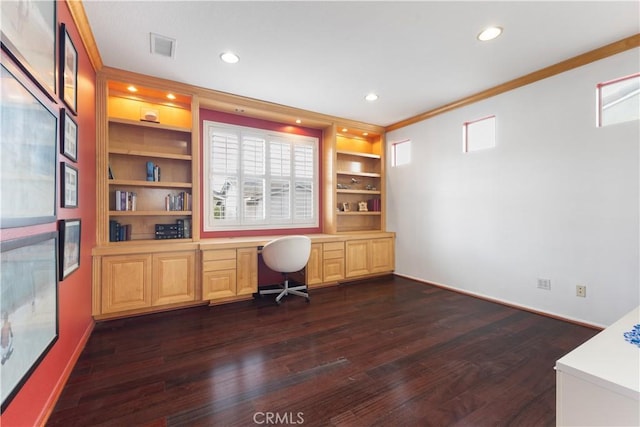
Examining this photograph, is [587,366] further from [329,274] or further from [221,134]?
[221,134]

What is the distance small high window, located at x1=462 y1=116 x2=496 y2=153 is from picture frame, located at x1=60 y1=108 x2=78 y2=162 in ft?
14.3

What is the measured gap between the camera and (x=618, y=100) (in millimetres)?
2682

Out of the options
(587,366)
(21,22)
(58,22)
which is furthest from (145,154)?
(587,366)

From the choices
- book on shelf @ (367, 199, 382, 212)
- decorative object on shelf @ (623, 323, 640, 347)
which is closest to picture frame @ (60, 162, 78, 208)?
decorative object on shelf @ (623, 323, 640, 347)

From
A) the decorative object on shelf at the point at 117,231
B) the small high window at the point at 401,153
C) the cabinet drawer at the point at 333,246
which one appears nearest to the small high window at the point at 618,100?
the small high window at the point at 401,153

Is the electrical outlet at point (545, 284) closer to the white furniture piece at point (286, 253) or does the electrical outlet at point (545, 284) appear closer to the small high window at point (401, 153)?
the small high window at point (401, 153)

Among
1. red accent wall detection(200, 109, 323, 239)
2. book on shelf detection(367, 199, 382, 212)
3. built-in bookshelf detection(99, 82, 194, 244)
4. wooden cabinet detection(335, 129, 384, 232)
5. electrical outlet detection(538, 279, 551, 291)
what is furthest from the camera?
book on shelf detection(367, 199, 382, 212)

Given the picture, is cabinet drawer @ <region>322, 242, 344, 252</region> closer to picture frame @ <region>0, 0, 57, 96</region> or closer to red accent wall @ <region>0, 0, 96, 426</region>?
red accent wall @ <region>0, 0, 96, 426</region>

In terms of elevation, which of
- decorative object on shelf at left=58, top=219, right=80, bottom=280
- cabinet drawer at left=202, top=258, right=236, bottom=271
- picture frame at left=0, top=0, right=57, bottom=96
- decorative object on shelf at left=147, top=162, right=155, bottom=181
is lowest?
cabinet drawer at left=202, top=258, right=236, bottom=271

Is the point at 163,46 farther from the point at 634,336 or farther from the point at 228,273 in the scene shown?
the point at 634,336

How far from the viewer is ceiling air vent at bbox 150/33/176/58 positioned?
2.53 meters

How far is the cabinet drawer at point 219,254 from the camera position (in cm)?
336

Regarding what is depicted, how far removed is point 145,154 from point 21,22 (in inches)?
83.3

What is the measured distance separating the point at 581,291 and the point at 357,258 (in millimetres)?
2727
